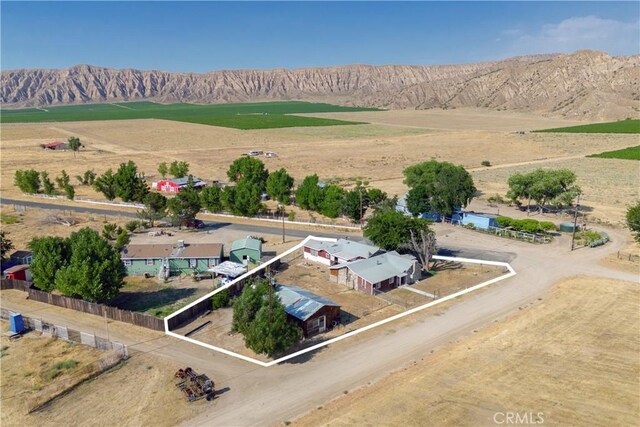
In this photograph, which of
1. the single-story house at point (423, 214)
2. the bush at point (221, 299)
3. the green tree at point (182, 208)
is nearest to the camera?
the bush at point (221, 299)

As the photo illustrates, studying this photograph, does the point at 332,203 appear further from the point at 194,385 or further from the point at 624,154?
the point at 624,154

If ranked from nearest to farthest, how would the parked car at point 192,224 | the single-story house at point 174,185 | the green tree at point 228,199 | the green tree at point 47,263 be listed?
the green tree at point 47,263 < the parked car at point 192,224 < the green tree at point 228,199 < the single-story house at point 174,185

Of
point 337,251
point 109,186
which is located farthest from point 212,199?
point 337,251

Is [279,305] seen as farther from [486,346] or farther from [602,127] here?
[602,127]

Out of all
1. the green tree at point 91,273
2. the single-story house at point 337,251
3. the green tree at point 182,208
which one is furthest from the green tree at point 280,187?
the green tree at point 91,273

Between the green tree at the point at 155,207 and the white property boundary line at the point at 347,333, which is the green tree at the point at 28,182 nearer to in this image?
the green tree at the point at 155,207

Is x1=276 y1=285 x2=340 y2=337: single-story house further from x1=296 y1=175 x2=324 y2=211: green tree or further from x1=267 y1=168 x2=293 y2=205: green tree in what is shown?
x1=267 y1=168 x2=293 y2=205: green tree
